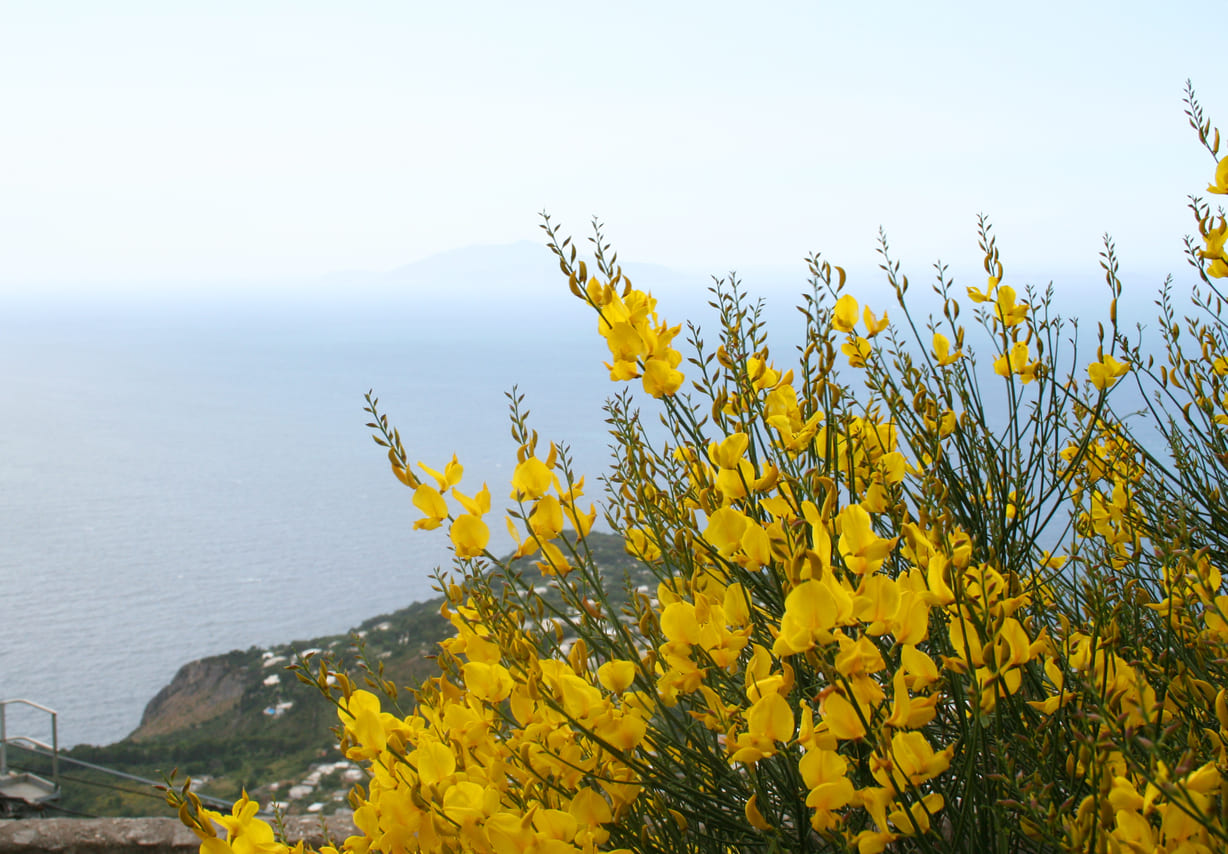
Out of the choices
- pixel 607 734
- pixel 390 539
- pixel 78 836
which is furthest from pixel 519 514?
pixel 390 539

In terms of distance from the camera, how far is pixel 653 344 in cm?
84

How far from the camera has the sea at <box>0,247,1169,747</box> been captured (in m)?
Answer: 16.2

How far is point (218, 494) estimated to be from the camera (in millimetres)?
25828

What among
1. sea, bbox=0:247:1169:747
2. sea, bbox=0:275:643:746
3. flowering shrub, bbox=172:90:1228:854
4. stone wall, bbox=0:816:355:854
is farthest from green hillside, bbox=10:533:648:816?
flowering shrub, bbox=172:90:1228:854

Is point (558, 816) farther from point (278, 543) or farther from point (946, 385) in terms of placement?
point (278, 543)

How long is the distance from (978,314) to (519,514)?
3.08 feet

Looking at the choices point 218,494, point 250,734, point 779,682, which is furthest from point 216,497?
point 779,682

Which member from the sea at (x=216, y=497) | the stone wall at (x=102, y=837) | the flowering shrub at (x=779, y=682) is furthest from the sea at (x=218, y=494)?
the stone wall at (x=102, y=837)

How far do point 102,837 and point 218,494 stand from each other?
2504 cm

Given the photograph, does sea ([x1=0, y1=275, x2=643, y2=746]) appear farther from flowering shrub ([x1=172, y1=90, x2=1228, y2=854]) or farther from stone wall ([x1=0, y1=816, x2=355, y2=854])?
stone wall ([x1=0, y1=816, x2=355, y2=854])

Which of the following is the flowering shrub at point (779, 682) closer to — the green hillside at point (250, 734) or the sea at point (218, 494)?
the sea at point (218, 494)

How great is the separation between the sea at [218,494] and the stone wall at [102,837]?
83.8 inches

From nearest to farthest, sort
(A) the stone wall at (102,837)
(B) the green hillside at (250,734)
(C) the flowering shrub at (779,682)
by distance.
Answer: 1. (C) the flowering shrub at (779,682)
2. (A) the stone wall at (102,837)
3. (B) the green hillside at (250,734)

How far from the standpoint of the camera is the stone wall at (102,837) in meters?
3.08
